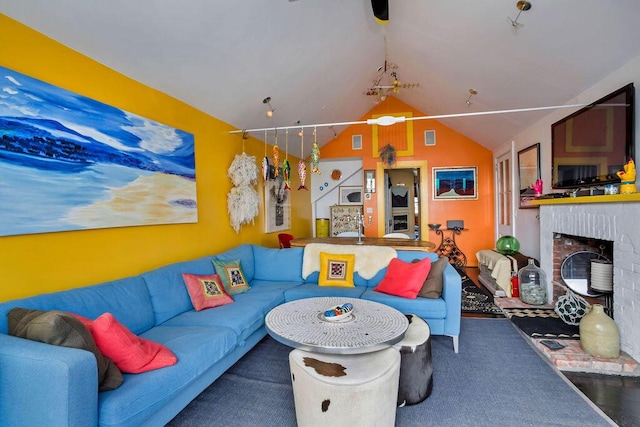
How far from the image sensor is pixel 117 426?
1403 mm

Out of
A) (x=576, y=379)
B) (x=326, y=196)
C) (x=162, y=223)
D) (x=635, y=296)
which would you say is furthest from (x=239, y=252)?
(x=326, y=196)

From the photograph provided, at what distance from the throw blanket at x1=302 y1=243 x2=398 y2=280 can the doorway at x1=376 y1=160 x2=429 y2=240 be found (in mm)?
3395

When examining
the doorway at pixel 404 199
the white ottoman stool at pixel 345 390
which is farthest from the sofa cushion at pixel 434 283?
the doorway at pixel 404 199

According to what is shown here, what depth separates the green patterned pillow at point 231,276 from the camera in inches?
123

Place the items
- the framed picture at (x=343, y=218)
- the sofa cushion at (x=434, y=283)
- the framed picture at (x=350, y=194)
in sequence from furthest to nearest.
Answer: the framed picture at (x=350, y=194) → the framed picture at (x=343, y=218) → the sofa cushion at (x=434, y=283)

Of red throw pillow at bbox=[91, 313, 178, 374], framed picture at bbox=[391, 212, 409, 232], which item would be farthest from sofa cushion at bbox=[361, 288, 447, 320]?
framed picture at bbox=[391, 212, 409, 232]

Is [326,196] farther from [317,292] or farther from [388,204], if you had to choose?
[317,292]

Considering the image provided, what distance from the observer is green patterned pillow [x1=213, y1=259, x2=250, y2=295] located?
10.3 ft

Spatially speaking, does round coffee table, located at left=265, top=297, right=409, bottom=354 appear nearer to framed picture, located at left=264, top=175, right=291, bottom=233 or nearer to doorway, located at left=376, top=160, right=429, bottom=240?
framed picture, located at left=264, top=175, right=291, bottom=233

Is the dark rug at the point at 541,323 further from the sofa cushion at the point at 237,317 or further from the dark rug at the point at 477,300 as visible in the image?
the sofa cushion at the point at 237,317

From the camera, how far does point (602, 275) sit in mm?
3016

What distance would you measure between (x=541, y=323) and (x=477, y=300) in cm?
97

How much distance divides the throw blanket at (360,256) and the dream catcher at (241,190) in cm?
106

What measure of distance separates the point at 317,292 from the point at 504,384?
1.72 metres
